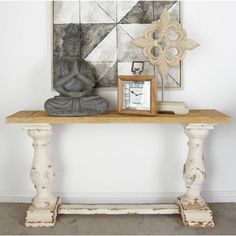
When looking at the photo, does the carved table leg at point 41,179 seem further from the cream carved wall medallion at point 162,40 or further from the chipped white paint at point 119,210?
the cream carved wall medallion at point 162,40

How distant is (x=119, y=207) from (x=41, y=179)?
524 millimetres

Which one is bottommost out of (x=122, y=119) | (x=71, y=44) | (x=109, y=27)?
(x=122, y=119)

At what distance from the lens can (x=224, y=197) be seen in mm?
2357

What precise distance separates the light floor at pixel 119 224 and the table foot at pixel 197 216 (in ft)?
0.12

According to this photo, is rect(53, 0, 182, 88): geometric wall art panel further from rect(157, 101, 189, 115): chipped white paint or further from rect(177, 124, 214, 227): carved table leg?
rect(177, 124, 214, 227): carved table leg

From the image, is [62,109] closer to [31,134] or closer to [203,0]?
[31,134]

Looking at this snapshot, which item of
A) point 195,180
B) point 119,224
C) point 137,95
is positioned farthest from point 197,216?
point 137,95

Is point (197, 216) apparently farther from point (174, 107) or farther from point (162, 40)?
point (162, 40)

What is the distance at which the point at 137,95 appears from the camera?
2.02m

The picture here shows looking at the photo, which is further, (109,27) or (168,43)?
(109,27)

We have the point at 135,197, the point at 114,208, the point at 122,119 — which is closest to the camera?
the point at 122,119

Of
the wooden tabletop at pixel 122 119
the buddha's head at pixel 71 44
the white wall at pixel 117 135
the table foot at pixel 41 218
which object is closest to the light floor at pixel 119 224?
the table foot at pixel 41 218

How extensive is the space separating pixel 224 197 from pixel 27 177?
139cm

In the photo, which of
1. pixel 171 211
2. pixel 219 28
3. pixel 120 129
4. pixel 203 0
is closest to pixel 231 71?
pixel 219 28
